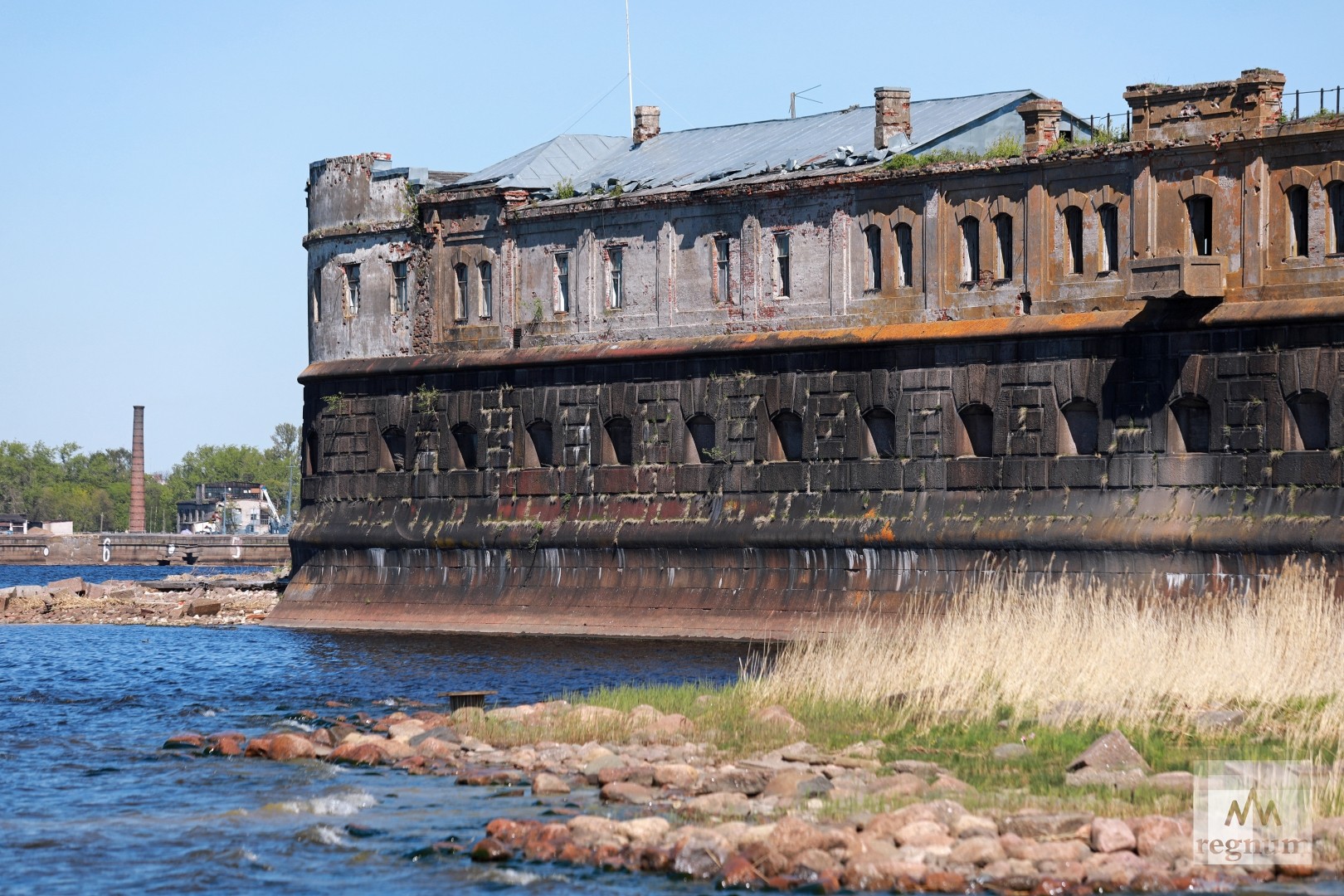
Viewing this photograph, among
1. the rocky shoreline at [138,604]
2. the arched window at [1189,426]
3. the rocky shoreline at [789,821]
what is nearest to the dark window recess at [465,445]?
the rocky shoreline at [138,604]

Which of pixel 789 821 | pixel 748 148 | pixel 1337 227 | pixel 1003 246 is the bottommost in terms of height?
pixel 789 821

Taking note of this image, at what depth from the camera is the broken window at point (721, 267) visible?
115 feet

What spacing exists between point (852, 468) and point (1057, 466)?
11.9 feet

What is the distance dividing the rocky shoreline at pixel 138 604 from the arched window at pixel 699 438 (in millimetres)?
10910

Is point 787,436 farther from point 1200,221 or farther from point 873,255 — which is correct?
point 1200,221

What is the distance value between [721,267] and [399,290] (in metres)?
7.36

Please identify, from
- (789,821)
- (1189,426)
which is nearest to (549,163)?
(1189,426)

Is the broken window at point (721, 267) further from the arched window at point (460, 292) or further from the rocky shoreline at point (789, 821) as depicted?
the rocky shoreline at point (789, 821)

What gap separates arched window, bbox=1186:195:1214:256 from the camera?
29.6 meters

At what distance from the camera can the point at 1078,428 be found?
1182 inches

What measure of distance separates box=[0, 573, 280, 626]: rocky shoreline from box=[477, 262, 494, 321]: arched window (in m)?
7.77

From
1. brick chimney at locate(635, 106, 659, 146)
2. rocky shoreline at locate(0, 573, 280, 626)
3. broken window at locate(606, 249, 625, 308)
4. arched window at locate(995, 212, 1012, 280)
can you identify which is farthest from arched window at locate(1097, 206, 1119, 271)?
rocky shoreline at locate(0, 573, 280, 626)

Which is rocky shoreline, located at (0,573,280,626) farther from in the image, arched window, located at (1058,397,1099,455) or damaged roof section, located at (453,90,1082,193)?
arched window, located at (1058,397,1099,455)

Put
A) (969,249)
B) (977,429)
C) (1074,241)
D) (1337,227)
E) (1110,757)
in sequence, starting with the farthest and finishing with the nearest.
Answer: (969,249) < (977,429) < (1074,241) < (1337,227) < (1110,757)
